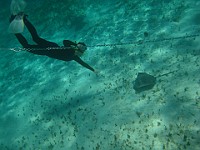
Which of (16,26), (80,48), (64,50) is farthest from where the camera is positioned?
(64,50)

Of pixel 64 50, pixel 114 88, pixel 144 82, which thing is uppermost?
pixel 64 50

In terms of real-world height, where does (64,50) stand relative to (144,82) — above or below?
above

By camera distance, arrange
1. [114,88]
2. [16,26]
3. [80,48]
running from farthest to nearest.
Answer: [114,88] < [80,48] < [16,26]

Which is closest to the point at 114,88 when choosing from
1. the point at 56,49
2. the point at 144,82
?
the point at 144,82

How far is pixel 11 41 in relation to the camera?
22.0m

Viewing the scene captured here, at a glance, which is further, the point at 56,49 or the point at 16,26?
the point at 56,49

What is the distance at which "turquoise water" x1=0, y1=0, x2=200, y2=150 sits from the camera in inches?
384

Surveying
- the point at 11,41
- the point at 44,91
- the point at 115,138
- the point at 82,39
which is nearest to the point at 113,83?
the point at 115,138

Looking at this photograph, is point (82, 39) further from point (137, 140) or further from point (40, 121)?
point (137, 140)

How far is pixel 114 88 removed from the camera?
40.5ft

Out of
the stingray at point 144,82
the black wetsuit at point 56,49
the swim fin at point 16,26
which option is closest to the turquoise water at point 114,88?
the stingray at point 144,82

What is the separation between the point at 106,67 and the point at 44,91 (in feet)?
12.3

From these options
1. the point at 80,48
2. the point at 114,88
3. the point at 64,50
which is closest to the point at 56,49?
the point at 64,50

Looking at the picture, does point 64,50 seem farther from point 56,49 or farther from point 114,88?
point 114,88
